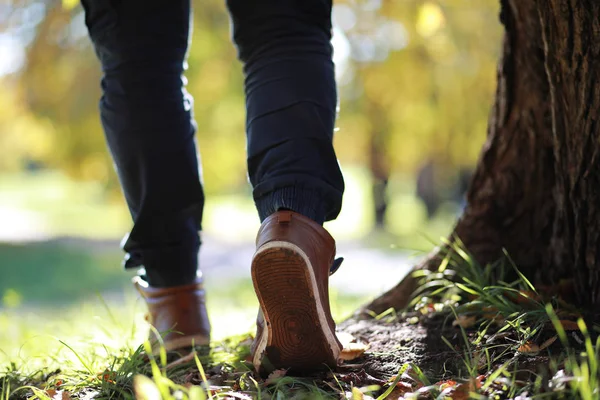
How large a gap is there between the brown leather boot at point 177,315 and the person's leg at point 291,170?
0.38 metres

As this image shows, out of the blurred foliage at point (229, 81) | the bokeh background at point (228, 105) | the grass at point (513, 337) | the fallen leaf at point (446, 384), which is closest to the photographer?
the grass at point (513, 337)

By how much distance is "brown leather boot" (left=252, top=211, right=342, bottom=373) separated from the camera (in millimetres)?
1340

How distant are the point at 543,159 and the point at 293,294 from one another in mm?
1066

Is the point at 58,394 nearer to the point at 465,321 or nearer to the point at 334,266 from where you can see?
the point at 334,266

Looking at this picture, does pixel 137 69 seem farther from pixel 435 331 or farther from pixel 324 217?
pixel 435 331

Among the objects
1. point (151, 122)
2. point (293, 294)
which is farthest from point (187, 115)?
point (293, 294)

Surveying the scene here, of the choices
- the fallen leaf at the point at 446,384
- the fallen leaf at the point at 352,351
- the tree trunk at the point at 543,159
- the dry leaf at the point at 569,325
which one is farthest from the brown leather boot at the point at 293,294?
the tree trunk at the point at 543,159

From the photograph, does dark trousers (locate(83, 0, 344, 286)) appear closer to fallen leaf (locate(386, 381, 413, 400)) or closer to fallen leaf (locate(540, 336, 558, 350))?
fallen leaf (locate(386, 381, 413, 400))

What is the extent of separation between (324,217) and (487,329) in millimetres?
512

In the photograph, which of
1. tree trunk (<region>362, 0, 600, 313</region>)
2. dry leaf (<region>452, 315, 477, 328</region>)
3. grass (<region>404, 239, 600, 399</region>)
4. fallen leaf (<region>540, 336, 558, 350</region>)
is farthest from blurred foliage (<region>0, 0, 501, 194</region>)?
fallen leaf (<region>540, 336, 558, 350</region>)

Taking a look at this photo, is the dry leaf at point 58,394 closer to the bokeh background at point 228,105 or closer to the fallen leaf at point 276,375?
the fallen leaf at point 276,375

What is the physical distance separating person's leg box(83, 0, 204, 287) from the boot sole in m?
0.47

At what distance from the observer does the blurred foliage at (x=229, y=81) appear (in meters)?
7.73

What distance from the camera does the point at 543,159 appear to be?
2012mm
